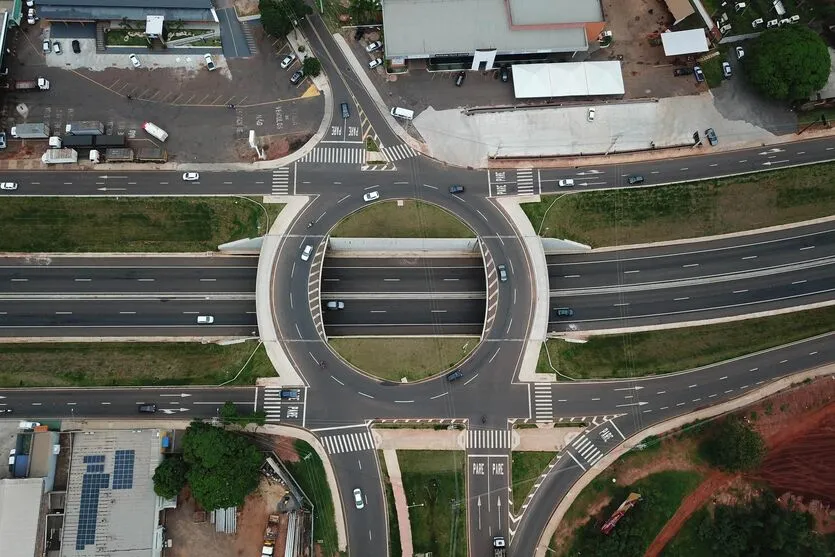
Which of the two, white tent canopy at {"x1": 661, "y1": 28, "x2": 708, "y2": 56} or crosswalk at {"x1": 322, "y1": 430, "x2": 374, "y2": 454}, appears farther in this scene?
white tent canopy at {"x1": 661, "y1": 28, "x2": 708, "y2": 56}

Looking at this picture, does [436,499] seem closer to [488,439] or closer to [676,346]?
[488,439]

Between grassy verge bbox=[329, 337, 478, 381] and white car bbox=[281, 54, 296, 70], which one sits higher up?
white car bbox=[281, 54, 296, 70]

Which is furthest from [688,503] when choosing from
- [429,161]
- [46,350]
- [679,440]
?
[46,350]

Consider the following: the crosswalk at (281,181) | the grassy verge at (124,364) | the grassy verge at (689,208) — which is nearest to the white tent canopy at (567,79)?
the grassy verge at (689,208)

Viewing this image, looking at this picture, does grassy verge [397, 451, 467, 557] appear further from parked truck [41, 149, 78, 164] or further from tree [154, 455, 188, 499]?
parked truck [41, 149, 78, 164]

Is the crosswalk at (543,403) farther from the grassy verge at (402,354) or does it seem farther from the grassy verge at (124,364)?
the grassy verge at (124,364)

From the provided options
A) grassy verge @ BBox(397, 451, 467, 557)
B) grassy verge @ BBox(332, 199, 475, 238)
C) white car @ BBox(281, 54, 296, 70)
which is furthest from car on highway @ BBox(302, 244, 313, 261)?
grassy verge @ BBox(397, 451, 467, 557)
